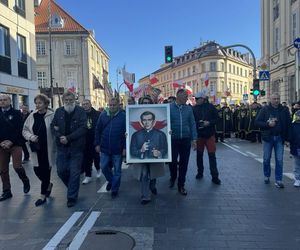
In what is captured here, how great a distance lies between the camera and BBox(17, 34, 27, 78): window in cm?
2473

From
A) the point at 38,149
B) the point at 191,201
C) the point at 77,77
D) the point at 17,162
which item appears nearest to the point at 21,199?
the point at 17,162

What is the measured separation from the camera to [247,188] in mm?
7555

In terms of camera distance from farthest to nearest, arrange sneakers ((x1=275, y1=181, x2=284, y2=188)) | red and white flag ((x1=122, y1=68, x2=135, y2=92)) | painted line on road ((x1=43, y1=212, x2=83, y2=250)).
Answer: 1. red and white flag ((x1=122, y1=68, x2=135, y2=92))
2. sneakers ((x1=275, y1=181, x2=284, y2=188))
3. painted line on road ((x1=43, y1=212, x2=83, y2=250))

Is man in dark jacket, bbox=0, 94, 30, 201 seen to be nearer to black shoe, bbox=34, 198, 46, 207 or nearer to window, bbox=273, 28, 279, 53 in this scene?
black shoe, bbox=34, 198, 46, 207

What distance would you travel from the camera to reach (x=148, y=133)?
6676 millimetres

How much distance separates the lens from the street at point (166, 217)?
15.4ft

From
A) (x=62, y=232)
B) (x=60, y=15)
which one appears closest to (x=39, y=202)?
(x=62, y=232)

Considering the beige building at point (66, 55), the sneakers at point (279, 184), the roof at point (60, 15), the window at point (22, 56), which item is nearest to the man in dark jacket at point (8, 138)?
the sneakers at point (279, 184)

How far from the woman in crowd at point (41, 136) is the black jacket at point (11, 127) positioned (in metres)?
0.50

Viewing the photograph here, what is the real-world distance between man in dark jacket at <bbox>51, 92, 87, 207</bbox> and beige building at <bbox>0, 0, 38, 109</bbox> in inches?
649

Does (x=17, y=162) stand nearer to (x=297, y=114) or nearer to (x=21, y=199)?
(x=21, y=199)

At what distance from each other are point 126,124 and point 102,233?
227 cm

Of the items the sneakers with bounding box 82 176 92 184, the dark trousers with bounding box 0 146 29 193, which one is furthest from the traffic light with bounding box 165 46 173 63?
the dark trousers with bounding box 0 146 29 193

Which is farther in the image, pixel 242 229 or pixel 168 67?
pixel 168 67
